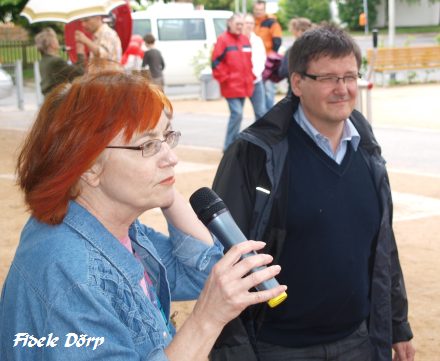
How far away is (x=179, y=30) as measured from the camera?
26.3 m

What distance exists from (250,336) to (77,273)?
154 centimetres

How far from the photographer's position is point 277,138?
11.8ft

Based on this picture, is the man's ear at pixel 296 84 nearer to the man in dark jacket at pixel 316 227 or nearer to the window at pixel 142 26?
the man in dark jacket at pixel 316 227

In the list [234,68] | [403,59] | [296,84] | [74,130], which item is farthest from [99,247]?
[403,59]

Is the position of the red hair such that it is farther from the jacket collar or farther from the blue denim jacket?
the jacket collar

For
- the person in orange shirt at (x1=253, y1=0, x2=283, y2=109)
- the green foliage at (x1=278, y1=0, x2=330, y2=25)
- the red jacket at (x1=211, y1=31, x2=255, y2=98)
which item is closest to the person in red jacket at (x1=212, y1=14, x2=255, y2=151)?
the red jacket at (x1=211, y1=31, x2=255, y2=98)

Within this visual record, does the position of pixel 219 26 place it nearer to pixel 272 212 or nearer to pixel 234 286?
pixel 272 212

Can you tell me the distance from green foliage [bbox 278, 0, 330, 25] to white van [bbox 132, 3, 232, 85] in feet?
120

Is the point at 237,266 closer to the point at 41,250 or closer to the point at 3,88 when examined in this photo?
the point at 41,250

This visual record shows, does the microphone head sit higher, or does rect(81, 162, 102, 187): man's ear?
rect(81, 162, 102, 187): man's ear

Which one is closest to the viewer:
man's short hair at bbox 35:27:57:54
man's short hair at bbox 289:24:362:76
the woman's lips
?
the woman's lips

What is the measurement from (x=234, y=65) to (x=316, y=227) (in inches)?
390

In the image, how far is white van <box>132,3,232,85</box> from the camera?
2541cm

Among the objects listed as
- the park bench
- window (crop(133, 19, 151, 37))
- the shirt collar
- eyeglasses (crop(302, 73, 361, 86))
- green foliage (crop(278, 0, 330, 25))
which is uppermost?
eyeglasses (crop(302, 73, 361, 86))
